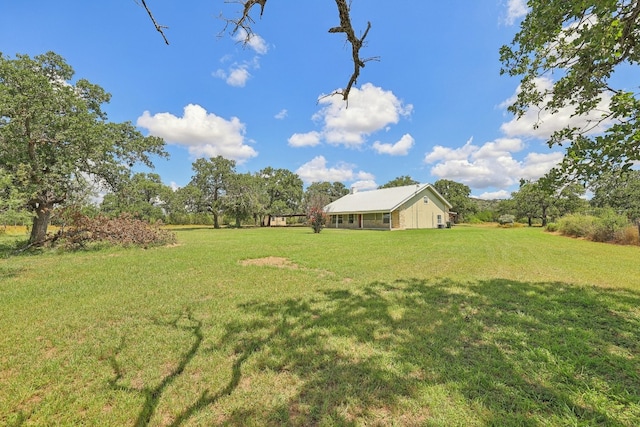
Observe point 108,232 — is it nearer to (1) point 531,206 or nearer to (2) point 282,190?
(2) point 282,190

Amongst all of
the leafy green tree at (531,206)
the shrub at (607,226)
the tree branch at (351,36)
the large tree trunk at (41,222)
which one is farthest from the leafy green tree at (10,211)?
the leafy green tree at (531,206)

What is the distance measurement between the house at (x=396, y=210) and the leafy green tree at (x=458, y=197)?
1932 cm

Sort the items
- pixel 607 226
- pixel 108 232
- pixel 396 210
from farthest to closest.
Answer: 1. pixel 396 210
2. pixel 607 226
3. pixel 108 232

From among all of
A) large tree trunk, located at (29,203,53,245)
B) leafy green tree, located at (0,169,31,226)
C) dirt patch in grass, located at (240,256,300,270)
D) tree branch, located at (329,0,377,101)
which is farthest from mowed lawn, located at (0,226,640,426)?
large tree trunk, located at (29,203,53,245)

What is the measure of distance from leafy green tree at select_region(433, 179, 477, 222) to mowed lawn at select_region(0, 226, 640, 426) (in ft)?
153

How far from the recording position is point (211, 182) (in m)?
37.2

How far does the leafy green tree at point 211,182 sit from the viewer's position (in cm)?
3644

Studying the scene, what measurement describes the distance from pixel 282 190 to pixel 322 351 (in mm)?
44803

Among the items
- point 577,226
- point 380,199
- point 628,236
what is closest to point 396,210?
point 380,199

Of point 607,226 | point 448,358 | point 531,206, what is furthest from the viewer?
point 531,206

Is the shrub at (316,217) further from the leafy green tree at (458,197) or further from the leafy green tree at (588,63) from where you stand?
the leafy green tree at (458,197)

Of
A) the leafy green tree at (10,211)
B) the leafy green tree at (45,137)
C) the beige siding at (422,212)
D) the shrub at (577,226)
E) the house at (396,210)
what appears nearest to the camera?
the leafy green tree at (10,211)

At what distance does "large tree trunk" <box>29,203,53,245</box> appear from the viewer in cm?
1161

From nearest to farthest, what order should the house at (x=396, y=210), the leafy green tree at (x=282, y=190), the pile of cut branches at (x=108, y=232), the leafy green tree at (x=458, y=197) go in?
the pile of cut branches at (x=108, y=232) < the house at (x=396, y=210) < the leafy green tree at (x=282, y=190) < the leafy green tree at (x=458, y=197)
